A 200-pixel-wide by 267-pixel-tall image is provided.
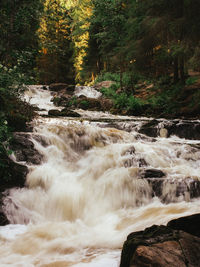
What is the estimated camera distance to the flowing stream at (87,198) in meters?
3.69

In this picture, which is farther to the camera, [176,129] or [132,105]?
[132,105]

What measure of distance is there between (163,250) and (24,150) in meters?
4.84

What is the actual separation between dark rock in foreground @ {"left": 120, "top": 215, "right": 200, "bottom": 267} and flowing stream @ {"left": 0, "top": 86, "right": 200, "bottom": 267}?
0.73 meters

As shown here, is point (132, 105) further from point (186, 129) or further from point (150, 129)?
point (186, 129)

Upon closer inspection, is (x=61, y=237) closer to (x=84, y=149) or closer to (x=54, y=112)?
(x=84, y=149)

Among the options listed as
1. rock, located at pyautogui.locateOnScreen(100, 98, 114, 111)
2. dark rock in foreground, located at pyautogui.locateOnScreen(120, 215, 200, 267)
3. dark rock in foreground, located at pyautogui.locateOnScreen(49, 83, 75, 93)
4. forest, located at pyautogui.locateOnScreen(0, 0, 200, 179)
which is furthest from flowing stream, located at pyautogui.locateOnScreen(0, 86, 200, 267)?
dark rock in foreground, located at pyautogui.locateOnScreen(49, 83, 75, 93)

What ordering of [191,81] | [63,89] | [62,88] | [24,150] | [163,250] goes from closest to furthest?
[163,250], [24,150], [191,81], [63,89], [62,88]

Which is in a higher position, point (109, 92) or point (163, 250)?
point (109, 92)

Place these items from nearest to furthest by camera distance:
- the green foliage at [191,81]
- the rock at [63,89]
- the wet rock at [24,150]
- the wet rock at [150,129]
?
1. the wet rock at [24,150]
2. the wet rock at [150,129]
3. the green foliage at [191,81]
4. the rock at [63,89]

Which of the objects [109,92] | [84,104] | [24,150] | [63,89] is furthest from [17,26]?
[63,89]

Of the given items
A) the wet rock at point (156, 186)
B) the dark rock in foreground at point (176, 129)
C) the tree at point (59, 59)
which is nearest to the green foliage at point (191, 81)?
the dark rock in foreground at point (176, 129)

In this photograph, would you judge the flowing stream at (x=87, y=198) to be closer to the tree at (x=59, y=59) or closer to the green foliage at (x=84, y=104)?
the green foliage at (x=84, y=104)

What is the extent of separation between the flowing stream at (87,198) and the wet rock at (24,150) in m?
0.24

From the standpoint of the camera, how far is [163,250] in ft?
7.84
